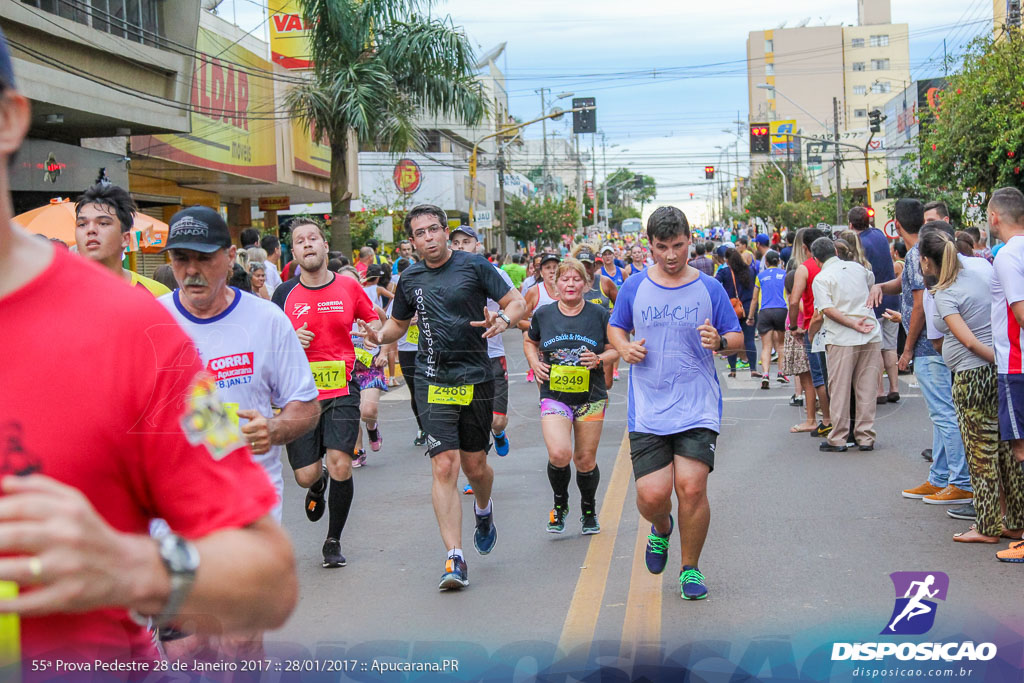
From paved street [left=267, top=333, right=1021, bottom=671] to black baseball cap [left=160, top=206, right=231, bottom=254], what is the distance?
128 cm

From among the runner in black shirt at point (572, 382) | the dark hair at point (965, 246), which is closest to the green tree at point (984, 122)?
the dark hair at point (965, 246)

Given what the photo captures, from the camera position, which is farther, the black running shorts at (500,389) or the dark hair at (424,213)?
the black running shorts at (500,389)

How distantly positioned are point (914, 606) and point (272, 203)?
32731 millimetres

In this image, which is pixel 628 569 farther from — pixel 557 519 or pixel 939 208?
pixel 939 208

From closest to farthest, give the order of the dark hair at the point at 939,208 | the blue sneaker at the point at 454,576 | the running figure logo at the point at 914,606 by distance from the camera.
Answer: the running figure logo at the point at 914,606 < the blue sneaker at the point at 454,576 < the dark hair at the point at 939,208

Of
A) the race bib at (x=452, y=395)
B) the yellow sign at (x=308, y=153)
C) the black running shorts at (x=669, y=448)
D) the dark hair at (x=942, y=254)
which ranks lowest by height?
the black running shorts at (x=669, y=448)

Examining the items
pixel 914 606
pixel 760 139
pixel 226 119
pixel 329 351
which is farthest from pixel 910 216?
pixel 760 139

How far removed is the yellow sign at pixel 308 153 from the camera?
107 feet

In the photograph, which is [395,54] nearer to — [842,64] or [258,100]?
[258,100]

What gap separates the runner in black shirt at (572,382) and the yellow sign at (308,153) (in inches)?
951

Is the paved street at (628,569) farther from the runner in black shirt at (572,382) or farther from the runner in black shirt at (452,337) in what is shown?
the runner in black shirt at (452,337)

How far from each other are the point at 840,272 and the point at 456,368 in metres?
5.25

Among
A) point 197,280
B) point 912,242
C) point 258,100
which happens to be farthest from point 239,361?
point 258,100

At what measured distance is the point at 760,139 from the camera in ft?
166
